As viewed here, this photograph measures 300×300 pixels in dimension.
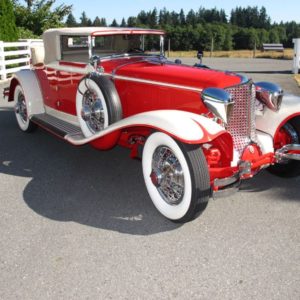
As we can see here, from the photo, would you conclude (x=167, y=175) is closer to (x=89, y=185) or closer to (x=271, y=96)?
(x=89, y=185)

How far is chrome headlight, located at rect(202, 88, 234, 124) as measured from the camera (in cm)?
333

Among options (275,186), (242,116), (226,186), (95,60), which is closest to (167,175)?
(226,186)

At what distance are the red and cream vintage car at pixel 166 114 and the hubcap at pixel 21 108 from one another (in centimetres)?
54

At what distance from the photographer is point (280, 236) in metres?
3.09

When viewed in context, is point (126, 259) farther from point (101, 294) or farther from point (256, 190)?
point (256, 190)

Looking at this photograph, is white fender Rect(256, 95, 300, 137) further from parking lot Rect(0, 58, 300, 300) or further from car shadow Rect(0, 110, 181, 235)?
car shadow Rect(0, 110, 181, 235)

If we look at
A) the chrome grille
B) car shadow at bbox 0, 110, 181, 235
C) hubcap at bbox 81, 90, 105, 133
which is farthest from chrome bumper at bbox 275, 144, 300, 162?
hubcap at bbox 81, 90, 105, 133

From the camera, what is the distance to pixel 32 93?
577cm

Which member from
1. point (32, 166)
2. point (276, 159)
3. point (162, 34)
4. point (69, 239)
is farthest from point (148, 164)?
point (162, 34)

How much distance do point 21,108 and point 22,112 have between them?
0.07m

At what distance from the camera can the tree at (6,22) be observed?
1411 cm

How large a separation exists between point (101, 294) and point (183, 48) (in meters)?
49.3

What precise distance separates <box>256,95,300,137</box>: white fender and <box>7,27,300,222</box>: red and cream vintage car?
1 centimetres

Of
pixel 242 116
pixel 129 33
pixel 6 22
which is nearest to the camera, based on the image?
pixel 242 116
